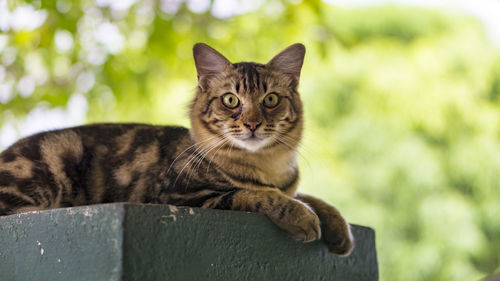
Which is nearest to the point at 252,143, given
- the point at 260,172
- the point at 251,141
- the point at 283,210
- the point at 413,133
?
the point at 251,141

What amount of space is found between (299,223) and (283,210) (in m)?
0.06

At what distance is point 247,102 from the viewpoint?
6.39 feet

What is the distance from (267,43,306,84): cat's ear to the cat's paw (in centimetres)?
63

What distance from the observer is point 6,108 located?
351cm

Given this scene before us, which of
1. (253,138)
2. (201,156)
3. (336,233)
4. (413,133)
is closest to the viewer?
(336,233)

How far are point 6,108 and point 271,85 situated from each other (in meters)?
2.11

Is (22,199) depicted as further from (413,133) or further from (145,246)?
(413,133)

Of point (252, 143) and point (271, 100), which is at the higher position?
point (271, 100)

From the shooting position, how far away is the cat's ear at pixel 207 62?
2064mm

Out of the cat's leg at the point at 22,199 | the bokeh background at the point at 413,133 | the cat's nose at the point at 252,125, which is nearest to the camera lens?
the cat's leg at the point at 22,199

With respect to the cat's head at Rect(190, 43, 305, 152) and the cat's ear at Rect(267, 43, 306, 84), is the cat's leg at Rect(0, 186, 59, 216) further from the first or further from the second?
the cat's ear at Rect(267, 43, 306, 84)

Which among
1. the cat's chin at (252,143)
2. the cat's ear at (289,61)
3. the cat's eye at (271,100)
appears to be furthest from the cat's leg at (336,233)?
the cat's ear at (289,61)

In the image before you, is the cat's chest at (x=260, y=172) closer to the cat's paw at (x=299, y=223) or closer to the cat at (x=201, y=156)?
the cat at (x=201, y=156)

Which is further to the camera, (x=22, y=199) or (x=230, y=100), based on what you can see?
(x=230, y=100)
